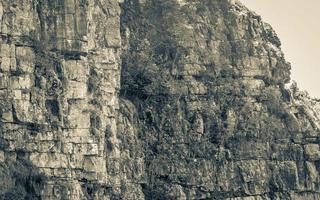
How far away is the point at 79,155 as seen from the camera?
191 meters

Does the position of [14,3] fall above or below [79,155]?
above

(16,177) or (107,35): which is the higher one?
(107,35)

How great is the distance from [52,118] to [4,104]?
461 cm

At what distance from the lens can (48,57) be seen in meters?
190

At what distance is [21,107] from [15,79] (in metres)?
2.25

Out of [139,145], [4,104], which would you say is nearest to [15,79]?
[4,104]

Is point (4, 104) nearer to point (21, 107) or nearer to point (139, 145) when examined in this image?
point (21, 107)

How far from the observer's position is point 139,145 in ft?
654

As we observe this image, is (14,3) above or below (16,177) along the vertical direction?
above

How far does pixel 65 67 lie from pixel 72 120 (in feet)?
14.0

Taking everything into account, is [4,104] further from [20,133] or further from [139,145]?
[139,145]

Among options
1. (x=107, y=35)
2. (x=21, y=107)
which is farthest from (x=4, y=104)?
(x=107, y=35)

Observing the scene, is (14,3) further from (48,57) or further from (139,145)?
(139,145)

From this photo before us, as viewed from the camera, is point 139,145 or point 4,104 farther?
point 139,145
